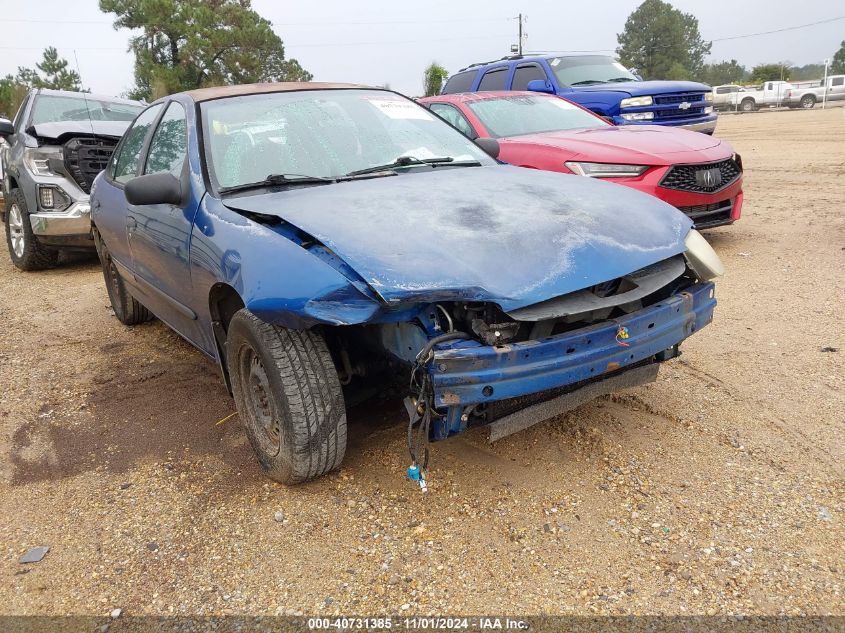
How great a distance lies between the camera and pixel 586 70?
10.2m

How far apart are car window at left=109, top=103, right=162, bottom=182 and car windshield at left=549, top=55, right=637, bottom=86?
683cm

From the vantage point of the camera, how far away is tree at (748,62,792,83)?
55.5 metres

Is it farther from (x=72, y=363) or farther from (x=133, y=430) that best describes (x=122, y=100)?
Result: (x=133, y=430)

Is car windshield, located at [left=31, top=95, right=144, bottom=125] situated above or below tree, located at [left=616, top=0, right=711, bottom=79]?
below

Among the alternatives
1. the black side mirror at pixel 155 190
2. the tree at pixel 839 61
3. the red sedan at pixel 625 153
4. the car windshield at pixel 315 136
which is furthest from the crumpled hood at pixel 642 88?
the tree at pixel 839 61

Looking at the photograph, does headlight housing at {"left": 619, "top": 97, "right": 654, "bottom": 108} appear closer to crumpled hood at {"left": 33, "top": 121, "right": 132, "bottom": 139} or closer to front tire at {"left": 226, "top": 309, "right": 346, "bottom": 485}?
crumpled hood at {"left": 33, "top": 121, "right": 132, "bottom": 139}

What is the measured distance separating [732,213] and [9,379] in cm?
587

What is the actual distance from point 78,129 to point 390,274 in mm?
6342

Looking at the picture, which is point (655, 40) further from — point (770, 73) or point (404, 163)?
point (404, 163)

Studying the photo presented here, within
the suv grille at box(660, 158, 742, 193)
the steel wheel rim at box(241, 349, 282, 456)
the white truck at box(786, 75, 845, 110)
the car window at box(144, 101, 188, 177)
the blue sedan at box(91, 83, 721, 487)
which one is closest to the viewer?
the blue sedan at box(91, 83, 721, 487)

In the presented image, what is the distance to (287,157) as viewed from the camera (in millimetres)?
3350

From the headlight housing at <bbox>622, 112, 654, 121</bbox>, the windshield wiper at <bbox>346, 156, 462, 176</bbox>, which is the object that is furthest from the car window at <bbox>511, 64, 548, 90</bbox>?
the windshield wiper at <bbox>346, 156, 462, 176</bbox>

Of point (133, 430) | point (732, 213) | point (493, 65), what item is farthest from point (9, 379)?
point (493, 65)

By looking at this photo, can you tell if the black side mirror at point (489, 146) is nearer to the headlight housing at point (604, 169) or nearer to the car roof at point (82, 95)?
the headlight housing at point (604, 169)
